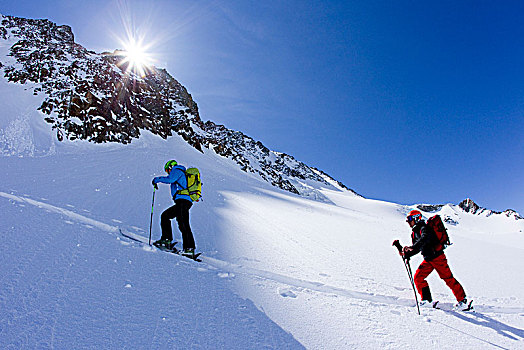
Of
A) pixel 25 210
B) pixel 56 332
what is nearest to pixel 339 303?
pixel 56 332

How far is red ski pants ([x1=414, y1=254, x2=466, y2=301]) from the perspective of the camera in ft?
12.1

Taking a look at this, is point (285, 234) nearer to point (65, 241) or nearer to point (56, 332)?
point (65, 241)

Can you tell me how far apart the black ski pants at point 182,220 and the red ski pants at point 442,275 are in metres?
3.74

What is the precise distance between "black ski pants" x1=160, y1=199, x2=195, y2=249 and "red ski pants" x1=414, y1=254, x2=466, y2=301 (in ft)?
12.3

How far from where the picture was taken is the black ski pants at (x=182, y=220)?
4.68 m

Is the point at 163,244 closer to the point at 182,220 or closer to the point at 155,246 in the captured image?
the point at 155,246

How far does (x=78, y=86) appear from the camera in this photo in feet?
84.8

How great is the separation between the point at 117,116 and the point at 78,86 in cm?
445

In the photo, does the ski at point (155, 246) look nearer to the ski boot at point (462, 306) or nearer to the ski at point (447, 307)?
the ski at point (447, 307)

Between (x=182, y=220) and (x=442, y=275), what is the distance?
434 cm

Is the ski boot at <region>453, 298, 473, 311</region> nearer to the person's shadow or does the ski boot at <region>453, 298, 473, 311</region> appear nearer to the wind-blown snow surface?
the person's shadow

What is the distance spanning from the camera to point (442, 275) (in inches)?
151

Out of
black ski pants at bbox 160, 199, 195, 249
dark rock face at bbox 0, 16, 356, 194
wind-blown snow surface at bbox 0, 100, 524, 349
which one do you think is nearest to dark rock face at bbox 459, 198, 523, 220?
dark rock face at bbox 0, 16, 356, 194

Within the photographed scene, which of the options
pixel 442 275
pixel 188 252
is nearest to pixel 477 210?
pixel 442 275
